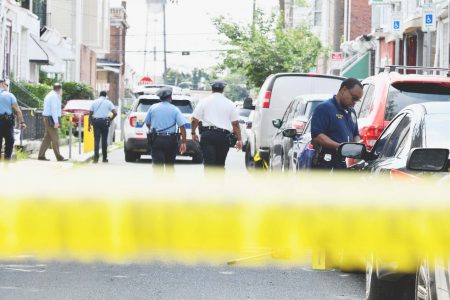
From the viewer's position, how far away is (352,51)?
2140 inches

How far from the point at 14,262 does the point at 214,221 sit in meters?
6.76

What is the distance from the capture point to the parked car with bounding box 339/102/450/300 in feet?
17.2

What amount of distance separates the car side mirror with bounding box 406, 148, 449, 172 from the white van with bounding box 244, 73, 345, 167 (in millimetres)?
14232

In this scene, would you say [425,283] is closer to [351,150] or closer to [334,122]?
[351,150]

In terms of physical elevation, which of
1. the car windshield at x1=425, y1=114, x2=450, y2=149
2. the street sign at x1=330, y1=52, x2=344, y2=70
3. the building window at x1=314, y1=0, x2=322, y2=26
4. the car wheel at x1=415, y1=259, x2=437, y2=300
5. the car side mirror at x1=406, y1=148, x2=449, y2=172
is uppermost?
the building window at x1=314, y1=0, x2=322, y2=26

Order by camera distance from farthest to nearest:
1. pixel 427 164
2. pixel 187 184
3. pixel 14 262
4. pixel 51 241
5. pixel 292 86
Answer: pixel 292 86
pixel 14 262
pixel 427 164
pixel 187 184
pixel 51 241

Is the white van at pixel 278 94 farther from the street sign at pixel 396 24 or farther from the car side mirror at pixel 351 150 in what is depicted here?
the street sign at pixel 396 24

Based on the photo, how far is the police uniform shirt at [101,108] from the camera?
24.7m

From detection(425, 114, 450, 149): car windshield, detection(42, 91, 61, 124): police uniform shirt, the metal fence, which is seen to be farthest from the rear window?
the metal fence

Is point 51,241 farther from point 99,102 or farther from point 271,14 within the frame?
point 271,14

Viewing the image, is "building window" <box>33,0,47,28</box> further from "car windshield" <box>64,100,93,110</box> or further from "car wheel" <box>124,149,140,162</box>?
"car wheel" <box>124,149,140,162</box>

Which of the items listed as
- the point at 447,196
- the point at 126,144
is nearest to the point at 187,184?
the point at 447,196

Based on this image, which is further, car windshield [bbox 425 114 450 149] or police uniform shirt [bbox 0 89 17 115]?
police uniform shirt [bbox 0 89 17 115]

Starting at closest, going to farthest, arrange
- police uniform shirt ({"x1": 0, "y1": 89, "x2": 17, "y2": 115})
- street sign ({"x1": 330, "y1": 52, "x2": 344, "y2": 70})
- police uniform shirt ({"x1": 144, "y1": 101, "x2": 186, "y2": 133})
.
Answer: police uniform shirt ({"x1": 144, "y1": 101, "x2": 186, "y2": 133}), police uniform shirt ({"x1": 0, "y1": 89, "x2": 17, "y2": 115}), street sign ({"x1": 330, "y1": 52, "x2": 344, "y2": 70})
